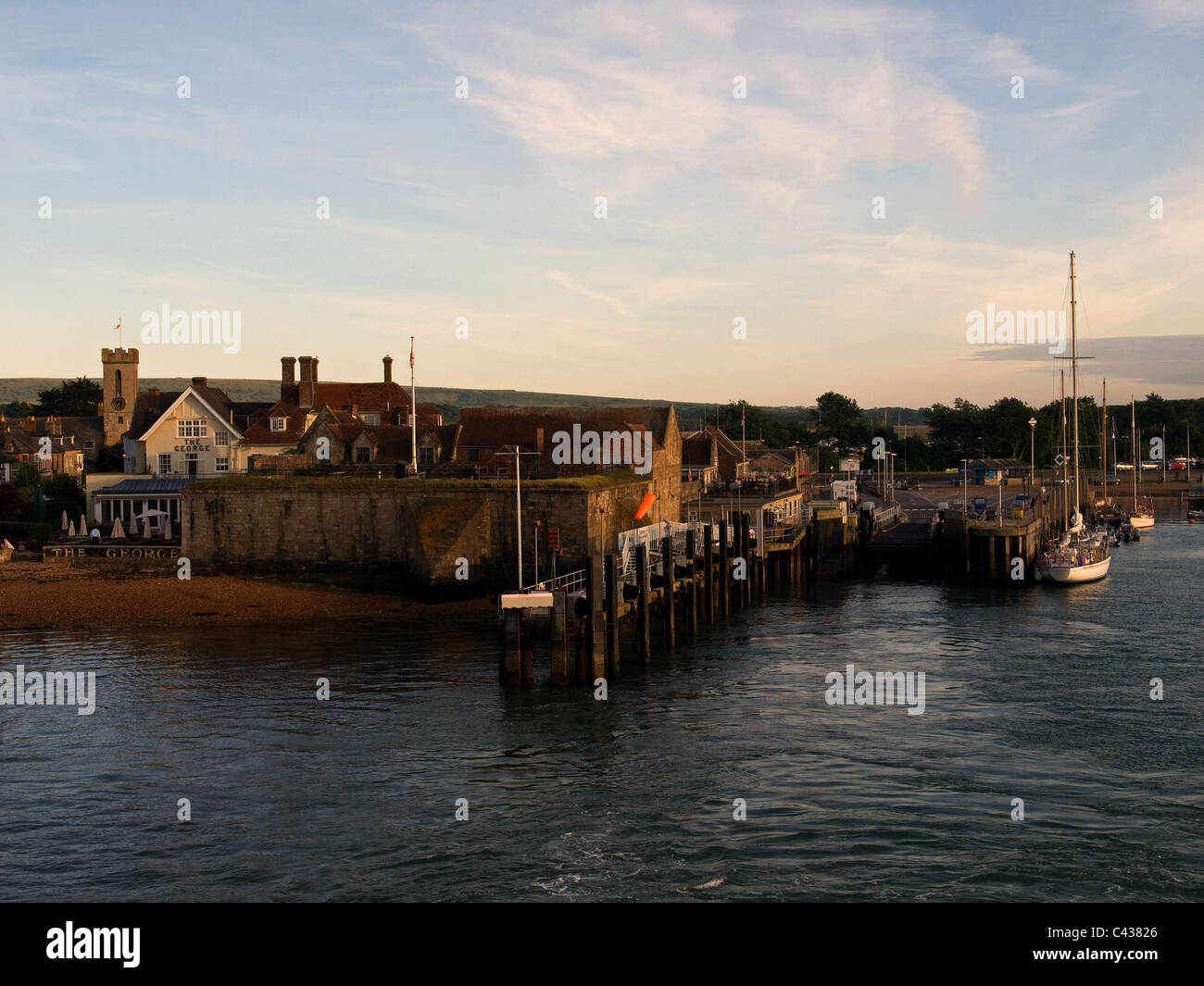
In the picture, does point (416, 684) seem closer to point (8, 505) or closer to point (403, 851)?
point (403, 851)

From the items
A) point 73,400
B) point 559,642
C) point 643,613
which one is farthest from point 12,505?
point 73,400

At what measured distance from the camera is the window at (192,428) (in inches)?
2778

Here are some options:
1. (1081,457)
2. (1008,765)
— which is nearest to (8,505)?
(1008,765)

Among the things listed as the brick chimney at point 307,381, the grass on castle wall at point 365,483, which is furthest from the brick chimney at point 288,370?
the grass on castle wall at point 365,483

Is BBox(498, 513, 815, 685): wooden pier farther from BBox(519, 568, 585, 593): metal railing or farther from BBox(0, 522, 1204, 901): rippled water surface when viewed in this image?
BBox(0, 522, 1204, 901): rippled water surface

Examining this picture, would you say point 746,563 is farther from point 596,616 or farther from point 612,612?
point 596,616

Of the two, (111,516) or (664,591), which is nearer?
(664,591)

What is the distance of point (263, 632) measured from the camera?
4631 cm

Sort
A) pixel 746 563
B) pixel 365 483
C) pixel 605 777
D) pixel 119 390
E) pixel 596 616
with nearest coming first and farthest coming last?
pixel 605 777
pixel 596 616
pixel 365 483
pixel 746 563
pixel 119 390

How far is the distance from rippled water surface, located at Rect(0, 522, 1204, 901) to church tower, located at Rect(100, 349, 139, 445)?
4782 centimetres

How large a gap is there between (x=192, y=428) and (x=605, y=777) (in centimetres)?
5291

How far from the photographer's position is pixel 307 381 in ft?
259
